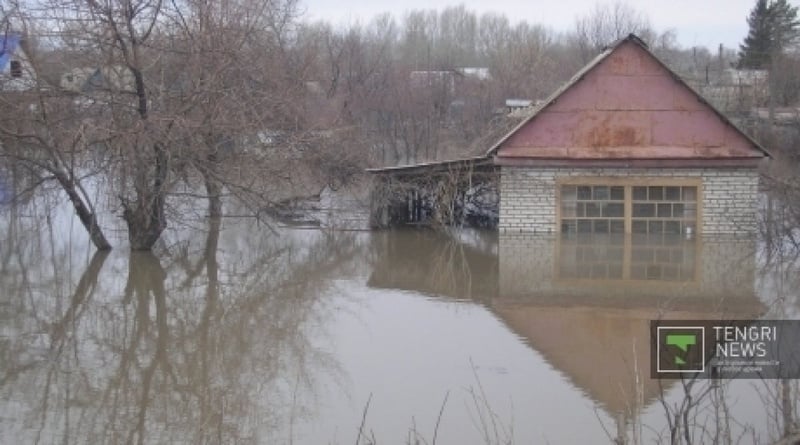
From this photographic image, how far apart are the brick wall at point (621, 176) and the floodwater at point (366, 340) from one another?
171 cm

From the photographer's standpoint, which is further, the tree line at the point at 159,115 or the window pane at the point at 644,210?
the window pane at the point at 644,210

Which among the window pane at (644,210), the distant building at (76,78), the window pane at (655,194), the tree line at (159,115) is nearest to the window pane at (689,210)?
the window pane at (655,194)

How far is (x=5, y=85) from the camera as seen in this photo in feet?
60.5

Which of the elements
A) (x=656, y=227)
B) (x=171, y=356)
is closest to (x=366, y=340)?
(x=171, y=356)

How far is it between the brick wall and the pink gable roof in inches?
20.0

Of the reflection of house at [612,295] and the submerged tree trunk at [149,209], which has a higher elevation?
the submerged tree trunk at [149,209]

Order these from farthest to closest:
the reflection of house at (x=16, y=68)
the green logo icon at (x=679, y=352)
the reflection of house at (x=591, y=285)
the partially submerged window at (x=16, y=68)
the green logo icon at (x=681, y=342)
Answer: the partially submerged window at (x=16, y=68) < the reflection of house at (x=16, y=68) < the reflection of house at (x=591, y=285) < the green logo icon at (x=681, y=342) < the green logo icon at (x=679, y=352)

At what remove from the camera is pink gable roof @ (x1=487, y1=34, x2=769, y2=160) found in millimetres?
23797

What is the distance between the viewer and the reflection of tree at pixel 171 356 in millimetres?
8375

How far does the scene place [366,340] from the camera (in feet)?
39.2

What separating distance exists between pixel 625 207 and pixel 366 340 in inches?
550

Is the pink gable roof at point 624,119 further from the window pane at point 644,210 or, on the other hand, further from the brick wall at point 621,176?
the window pane at point 644,210

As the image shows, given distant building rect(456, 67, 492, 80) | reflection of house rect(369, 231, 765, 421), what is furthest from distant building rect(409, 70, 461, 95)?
reflection of house rect(369, 231, 765, 421)

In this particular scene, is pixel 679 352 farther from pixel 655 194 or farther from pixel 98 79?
pixel 655 194
